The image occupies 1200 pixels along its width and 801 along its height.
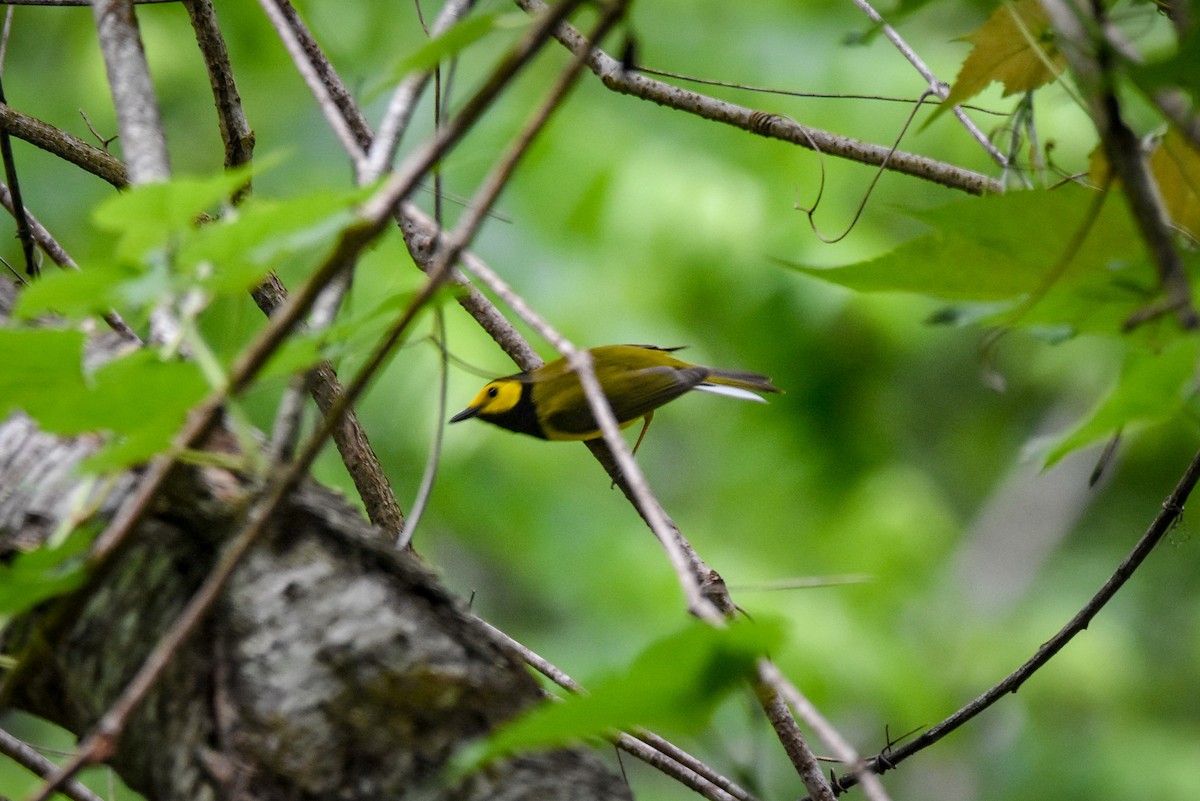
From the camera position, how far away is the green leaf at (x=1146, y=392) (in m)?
0.57

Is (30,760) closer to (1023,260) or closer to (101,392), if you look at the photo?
(101,392)

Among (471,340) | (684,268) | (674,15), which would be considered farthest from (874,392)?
(471,340)

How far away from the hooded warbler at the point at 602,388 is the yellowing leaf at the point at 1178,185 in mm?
1843

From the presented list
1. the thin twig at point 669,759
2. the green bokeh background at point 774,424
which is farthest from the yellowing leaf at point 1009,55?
the green bokeh background at point 774,424

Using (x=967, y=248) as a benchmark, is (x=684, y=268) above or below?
above

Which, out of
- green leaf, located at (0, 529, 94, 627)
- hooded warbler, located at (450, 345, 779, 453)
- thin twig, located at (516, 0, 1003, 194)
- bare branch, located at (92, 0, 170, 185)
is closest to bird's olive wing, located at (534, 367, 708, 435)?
hooded warbler, located at (450, 345, 779, 453)

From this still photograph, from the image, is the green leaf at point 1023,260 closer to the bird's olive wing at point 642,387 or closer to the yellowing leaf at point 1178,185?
the yellowing leaf at point 1178,185

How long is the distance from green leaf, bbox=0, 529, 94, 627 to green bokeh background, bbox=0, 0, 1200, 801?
3.28 m

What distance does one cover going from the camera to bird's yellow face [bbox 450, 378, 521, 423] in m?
2.88

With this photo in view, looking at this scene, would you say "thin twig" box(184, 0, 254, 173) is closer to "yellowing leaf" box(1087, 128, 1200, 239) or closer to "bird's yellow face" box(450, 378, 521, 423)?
"yellowing leaf" box(1087, 128, 1200, 239)

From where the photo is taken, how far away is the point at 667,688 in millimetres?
519

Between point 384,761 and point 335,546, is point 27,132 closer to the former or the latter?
point 335,546

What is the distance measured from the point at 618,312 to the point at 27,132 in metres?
4.79

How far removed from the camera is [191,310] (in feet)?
2.07
